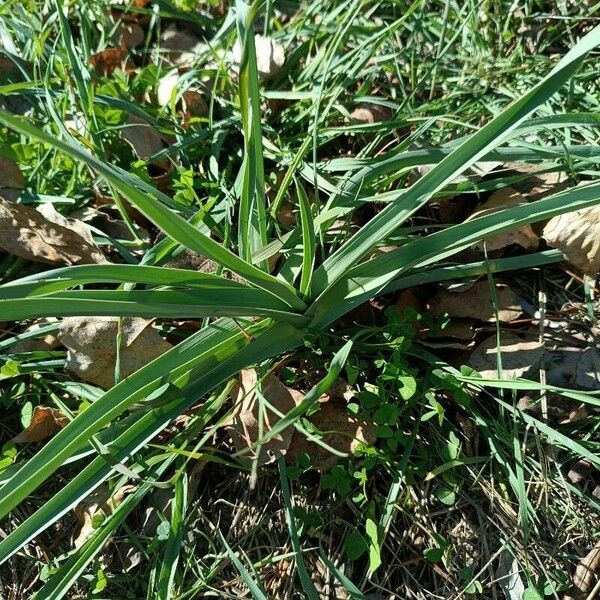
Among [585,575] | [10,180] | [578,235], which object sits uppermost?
[10,180]

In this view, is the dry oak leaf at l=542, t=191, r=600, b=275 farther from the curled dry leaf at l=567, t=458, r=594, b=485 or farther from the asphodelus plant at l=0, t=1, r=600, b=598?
the curled dry leaf at l=567, t=458, r=594, b=485

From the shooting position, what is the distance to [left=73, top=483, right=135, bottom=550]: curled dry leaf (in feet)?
4.85

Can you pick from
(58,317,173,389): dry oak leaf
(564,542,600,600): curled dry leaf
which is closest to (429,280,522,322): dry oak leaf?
(564,542,600,600): curled dry leaf

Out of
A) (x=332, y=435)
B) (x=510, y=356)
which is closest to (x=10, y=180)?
(x=332, y=435)

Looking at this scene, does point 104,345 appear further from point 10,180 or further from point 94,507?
point 10,180

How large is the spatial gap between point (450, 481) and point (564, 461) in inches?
8.4

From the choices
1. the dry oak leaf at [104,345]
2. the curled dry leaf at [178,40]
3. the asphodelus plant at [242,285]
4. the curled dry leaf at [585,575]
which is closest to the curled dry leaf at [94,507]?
the asphodelus plant at [242,285]

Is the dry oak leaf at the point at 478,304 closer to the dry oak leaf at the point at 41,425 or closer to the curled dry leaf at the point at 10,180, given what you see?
the dry oak leaf at the point at 41,425

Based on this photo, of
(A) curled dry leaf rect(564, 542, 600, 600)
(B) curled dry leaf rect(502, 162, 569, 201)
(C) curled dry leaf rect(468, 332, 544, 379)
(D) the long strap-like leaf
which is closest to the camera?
(D) the long strap-like leaf

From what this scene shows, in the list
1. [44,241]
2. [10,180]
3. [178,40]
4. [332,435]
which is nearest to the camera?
[332,435]

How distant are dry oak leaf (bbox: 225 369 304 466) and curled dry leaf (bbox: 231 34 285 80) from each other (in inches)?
30.2

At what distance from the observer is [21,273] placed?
1748mm

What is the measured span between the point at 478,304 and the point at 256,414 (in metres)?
0.49

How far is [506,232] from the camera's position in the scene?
5.06 feet
